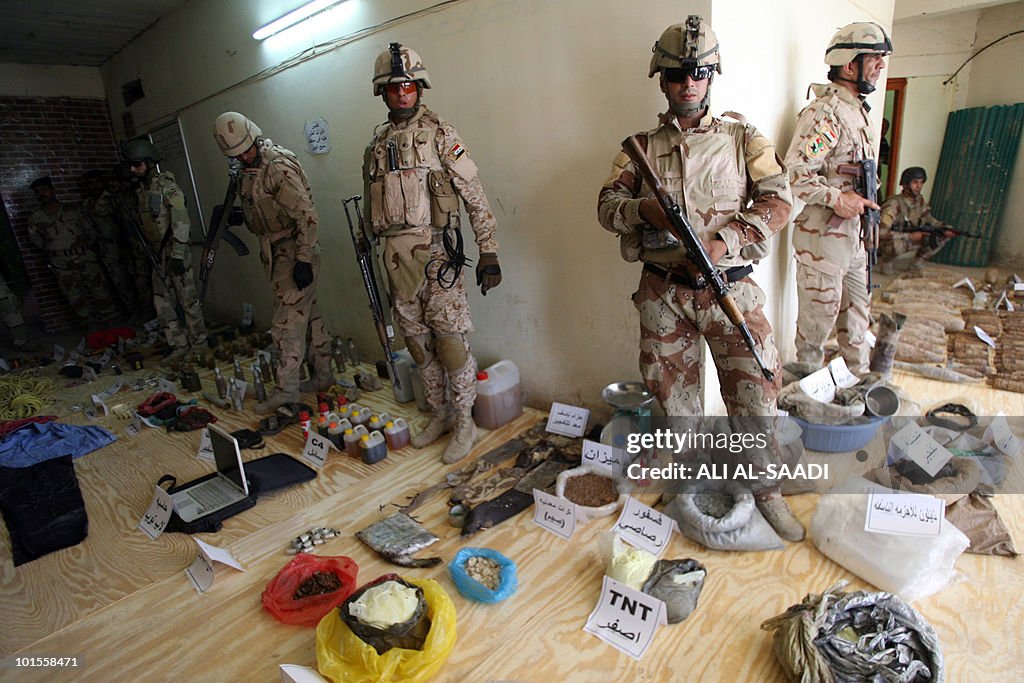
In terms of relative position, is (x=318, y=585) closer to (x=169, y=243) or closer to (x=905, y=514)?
(x=905, y=514)

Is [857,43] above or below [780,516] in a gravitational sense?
above

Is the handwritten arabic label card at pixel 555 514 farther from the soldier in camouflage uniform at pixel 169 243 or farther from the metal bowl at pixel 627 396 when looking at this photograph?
the soldier in camouflage uniform at pixel 169 243

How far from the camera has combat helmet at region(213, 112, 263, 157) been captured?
11.4 feet

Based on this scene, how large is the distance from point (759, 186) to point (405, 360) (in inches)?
103

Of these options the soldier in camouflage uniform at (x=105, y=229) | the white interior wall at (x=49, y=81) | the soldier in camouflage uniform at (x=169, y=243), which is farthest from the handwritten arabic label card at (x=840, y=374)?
the white interior wall at (x=49, y=81)

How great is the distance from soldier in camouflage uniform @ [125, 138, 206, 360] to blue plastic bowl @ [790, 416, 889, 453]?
523 cm

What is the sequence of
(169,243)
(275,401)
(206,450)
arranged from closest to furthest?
(206,450) → (275,401) → (169,243)

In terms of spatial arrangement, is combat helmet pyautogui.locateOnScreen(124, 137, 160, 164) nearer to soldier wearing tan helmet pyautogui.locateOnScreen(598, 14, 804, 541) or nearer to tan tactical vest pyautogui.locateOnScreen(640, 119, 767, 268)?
soldier wearing tan helmet pyautogui.locateOnScreen(598, 14, 804, 541)

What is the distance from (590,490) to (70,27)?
7050 mm

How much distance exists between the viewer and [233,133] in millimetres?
3494

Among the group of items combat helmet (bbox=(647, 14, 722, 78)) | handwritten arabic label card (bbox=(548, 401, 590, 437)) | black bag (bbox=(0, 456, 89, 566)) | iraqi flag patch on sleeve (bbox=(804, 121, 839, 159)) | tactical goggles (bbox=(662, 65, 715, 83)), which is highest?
combat helmet (bbox=(647, 14, 722, 78))

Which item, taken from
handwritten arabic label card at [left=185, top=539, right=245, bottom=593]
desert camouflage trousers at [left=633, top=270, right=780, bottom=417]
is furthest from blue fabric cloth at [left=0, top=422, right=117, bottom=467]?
desert camouflage trousers at [left=633, top=270, right=780, bottom=417]

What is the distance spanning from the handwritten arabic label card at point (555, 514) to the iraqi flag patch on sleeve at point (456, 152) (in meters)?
1.76

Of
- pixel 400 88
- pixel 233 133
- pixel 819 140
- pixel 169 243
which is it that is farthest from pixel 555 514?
pixel 169 243
